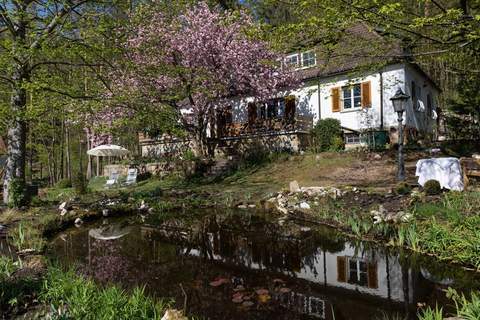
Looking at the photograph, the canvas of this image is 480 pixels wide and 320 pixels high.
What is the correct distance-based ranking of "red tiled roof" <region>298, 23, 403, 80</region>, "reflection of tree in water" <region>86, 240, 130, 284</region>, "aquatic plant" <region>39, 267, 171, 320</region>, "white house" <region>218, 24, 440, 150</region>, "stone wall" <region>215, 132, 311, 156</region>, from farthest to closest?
"stone wall" <region>215, 132, 311, 156</region>
"white house" <region>218, 24, 440, 150</region>
"red tiled roof" <region>298, 23, 403, 80</region>
"reflection of tree in water" <region>86, 240, 130, 284</region>
"aquatic plant" <region>39, 267, 171, 320</region>

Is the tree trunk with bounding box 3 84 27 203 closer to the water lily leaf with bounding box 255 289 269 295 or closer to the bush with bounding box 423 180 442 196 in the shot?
the water lily leaf with bounding box 255 289 269 295

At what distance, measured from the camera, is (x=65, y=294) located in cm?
440

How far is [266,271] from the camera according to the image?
6.22 metres

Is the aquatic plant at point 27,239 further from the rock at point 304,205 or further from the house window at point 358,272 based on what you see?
the rock at point 304,205

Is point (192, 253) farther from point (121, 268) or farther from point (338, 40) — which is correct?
point (338, 40)

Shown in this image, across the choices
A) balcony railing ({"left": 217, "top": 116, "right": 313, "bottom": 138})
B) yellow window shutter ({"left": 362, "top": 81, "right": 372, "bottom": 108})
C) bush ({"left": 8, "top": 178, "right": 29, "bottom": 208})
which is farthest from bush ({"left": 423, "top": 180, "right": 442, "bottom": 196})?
balcony railing ({"left": 217, "top": 116, "right": 313, "bottom": 138})

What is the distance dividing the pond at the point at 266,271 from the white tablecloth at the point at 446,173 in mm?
3685

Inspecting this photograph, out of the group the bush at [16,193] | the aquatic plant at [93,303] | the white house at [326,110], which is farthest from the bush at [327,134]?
the aquatic plant at [93,303]

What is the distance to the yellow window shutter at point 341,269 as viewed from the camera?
582cm

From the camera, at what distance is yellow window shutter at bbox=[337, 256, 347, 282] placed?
19.1 ft

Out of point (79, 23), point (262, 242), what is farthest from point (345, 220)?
point (79, 23)

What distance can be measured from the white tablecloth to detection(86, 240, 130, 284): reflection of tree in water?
801 centimetres

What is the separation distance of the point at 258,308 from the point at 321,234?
158 inches

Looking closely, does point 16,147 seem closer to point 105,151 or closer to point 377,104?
point 105,151
